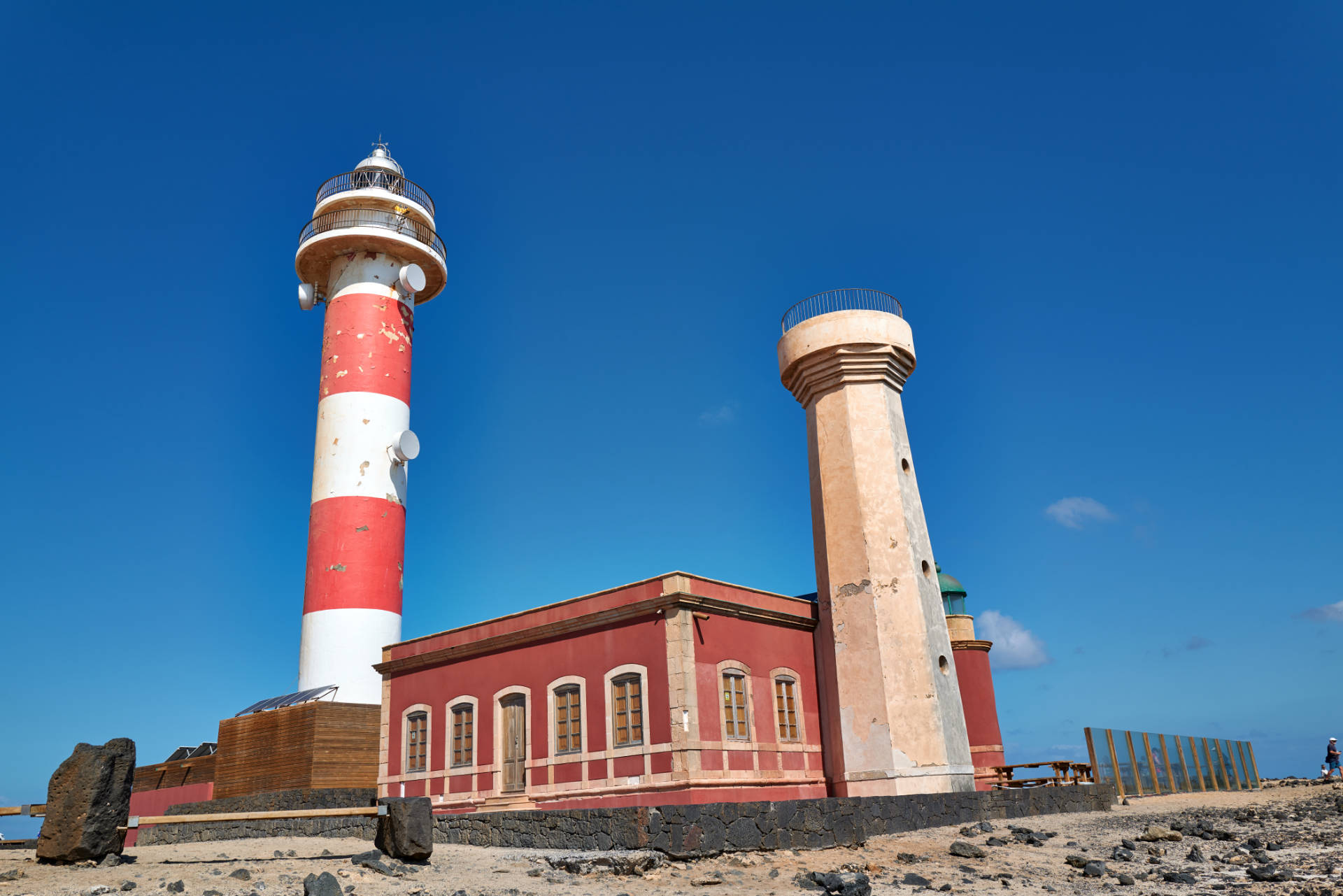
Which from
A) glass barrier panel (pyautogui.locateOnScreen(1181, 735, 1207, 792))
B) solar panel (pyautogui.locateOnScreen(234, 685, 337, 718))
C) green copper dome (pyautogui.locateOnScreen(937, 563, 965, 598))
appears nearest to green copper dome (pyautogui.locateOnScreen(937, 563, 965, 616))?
green copper dome (pyautogui.locateOnScreen(937, 563, 965, 598))

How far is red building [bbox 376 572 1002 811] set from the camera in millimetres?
16906

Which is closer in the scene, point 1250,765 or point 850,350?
point 850,350

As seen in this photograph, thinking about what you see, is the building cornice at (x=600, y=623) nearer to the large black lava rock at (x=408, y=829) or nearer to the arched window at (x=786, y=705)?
the arched window at (x=786, y=705)

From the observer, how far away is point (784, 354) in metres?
21.7

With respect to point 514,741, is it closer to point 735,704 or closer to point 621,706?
point 621,706

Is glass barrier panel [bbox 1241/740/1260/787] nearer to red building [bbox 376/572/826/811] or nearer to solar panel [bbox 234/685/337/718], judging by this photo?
red building [bbox 376/572/826/811]

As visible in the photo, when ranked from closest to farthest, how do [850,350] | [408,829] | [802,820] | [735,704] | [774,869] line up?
[774,869]
[408,829]
[802,820]
[735,704]
[850,350]

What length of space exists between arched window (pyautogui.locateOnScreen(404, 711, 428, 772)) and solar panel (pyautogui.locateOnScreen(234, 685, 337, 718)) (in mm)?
2816

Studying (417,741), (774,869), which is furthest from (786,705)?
(417,741)

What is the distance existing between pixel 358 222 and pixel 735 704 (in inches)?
703

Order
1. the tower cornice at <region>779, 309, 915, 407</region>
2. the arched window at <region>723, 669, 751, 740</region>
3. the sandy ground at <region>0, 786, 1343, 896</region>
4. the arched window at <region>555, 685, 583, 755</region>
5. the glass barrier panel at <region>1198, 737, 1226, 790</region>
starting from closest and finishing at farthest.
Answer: the sandy ground at <region>0, 786, 1343, 896</region> < the arched window at <region>723, 669, 751, 740</region> < the arched window at <region>555, 685, 583, 755</region> < the tower cornice at <region>779, 309, 915, 407</region> < the glass barrier panel at <region>1198, 737, 1226, 790</region>

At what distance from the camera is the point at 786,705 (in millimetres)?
19031

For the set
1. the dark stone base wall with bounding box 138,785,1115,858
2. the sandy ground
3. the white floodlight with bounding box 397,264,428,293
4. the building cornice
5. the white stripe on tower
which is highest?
the white floodlight with bounding box 397,264,428,293

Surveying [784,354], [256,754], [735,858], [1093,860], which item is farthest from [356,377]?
[1093,860]
